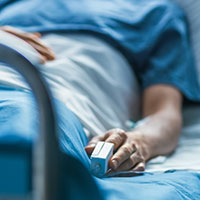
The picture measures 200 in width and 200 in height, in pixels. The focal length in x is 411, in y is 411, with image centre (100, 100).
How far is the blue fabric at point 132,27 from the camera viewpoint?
1143 mm

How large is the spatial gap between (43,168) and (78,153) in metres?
0.23

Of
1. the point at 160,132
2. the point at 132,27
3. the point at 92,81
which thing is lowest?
the point at 160,132

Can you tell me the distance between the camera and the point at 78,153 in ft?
1.86

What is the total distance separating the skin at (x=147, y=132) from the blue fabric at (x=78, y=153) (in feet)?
0.17

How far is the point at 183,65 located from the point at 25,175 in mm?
855

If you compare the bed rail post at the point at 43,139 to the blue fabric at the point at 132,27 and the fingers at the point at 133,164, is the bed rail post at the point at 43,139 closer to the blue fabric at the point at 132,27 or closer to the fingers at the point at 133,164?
the fingers at the point at 133,164

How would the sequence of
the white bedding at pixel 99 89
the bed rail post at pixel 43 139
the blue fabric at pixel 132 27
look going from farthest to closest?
the blue fabric at pixel 132 27 → the white bedding at pixel 99 89 → the bed rail post at pixel 43 139

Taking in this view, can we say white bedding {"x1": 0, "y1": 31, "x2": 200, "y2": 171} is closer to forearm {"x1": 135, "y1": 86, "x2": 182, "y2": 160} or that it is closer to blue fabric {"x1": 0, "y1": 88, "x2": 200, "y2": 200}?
forearm {"x1": 135, "y1": 86, "x2": 182, "y2": 160}

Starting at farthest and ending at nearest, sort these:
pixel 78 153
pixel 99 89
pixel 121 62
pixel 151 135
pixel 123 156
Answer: pixel 121 62
pixel 99 89
pixel 151 135
pixel 123 156
pixel 78 153

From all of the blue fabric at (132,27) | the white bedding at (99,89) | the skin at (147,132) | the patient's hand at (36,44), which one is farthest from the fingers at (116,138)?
the blue fabric at (132,27)

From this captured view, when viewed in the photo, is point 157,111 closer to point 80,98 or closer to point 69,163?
point 80,98

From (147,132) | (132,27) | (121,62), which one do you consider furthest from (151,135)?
(132,27)

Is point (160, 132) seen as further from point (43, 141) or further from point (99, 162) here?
point (43, 141)

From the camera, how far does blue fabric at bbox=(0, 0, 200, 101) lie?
114 cm
